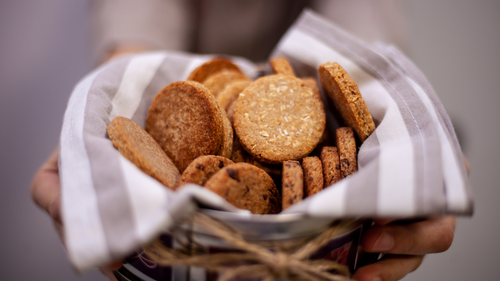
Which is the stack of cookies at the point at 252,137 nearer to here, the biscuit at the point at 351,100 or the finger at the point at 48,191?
the biscuit at the point at 351,100

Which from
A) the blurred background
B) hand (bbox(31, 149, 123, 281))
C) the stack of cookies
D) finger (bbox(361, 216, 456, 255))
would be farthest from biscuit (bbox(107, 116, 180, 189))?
the blurred background

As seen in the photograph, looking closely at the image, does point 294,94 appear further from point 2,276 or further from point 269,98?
point 2,276

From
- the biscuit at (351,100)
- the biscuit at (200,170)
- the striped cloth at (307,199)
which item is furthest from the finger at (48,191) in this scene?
the biscuit at (351,100)

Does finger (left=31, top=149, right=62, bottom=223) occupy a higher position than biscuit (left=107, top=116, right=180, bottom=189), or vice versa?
biscuit (left=107, top=116, right=180, bottom=189)

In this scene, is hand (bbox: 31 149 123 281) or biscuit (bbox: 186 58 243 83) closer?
hand (bbox: 31 149 123 281)

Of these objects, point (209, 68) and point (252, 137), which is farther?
point (209, 68)

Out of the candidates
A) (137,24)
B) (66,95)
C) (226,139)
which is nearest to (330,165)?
(226,139)

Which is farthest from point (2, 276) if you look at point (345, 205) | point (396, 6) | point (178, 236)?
point (396, 6)

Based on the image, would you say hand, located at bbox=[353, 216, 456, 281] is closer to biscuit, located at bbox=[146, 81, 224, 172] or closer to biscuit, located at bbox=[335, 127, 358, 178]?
biscuit, located at bbox=[335, 127, 358, 178]

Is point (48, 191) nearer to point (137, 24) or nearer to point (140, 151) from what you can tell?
point (140, 151)
